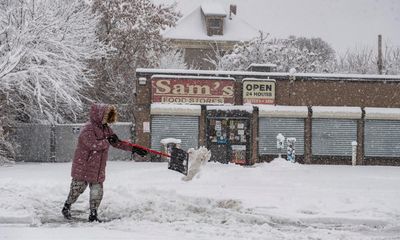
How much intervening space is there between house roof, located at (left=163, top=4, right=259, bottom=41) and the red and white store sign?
30315 millimetres

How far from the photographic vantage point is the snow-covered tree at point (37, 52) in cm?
1967

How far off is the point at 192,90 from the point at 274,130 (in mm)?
3699

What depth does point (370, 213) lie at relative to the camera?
365 inches

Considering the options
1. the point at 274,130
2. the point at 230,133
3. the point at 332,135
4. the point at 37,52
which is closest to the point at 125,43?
the point at 230,133

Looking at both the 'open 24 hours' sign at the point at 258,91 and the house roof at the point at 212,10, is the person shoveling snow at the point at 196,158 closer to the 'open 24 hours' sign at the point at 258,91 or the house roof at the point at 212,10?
the 'open 24 hours' sign at the point at 258,91

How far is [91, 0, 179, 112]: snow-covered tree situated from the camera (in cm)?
3288

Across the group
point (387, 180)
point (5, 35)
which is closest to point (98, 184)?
point (387, 180)

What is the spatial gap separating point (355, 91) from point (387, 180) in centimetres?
834

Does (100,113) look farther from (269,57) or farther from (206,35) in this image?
(206,35)

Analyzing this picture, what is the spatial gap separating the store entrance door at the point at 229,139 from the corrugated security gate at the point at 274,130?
22.4 inches

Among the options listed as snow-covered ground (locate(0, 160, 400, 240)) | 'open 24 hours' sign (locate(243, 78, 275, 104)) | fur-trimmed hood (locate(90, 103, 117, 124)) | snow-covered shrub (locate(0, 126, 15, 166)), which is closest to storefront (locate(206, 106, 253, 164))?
'open 24 hours' sign (locate(243, 78, 275, 104))

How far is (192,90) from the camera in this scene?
74.7ft

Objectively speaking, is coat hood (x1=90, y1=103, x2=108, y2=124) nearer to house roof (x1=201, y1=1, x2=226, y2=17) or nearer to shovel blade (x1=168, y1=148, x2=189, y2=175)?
shovel blade (x1=168, y1=148, x2=189, y2=175)

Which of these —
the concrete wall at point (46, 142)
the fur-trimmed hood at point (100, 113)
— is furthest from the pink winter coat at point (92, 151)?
the concrete wall at point (46, 142)
